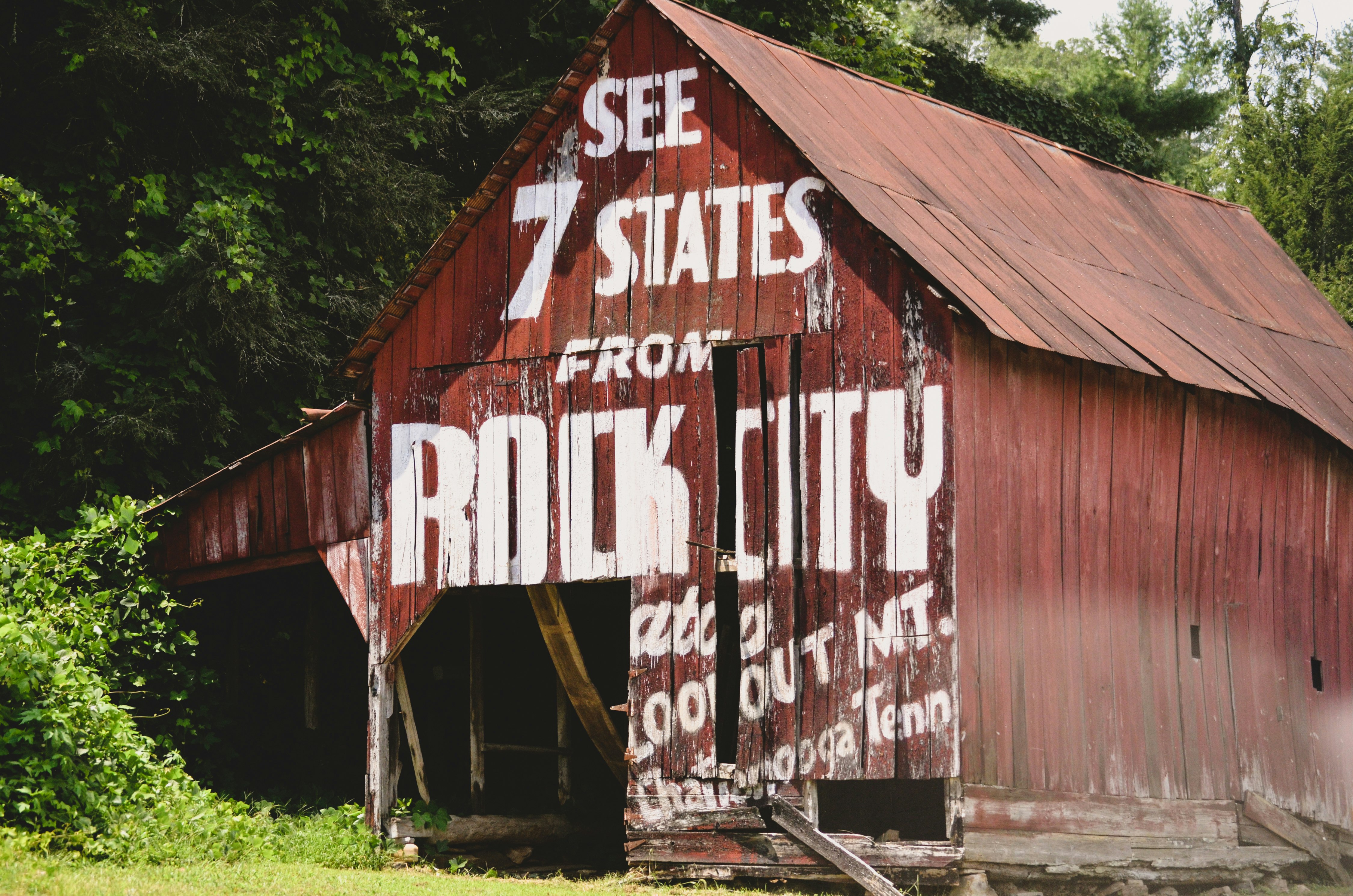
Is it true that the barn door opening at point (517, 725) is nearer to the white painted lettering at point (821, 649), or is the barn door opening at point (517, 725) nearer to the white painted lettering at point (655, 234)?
the white painted lettering at point (821, 649)

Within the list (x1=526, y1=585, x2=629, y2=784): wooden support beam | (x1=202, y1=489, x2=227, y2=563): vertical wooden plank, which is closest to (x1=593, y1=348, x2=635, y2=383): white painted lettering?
(x1=526, y1=585, x2=629, y2=784): wooden support beam

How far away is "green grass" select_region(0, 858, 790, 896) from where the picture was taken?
9805mm

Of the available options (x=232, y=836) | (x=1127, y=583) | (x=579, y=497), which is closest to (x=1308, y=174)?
(x=1127, y=583)

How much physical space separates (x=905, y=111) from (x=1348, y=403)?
5.59 metres

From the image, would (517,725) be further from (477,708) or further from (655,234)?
(655,234)

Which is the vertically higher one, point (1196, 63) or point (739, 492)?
point (1196, 63)

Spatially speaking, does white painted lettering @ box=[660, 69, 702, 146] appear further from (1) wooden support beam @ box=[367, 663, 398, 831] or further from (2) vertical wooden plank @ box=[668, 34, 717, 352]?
(1) wooden support beam @ box=[367, 663, 398, 831]

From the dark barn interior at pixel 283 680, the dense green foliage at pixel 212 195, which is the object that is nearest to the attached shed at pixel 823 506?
the dark barn interior at pixel 283 680

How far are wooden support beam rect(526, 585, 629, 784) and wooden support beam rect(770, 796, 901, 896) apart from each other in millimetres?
2263

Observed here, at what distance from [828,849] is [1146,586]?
381 centimetres

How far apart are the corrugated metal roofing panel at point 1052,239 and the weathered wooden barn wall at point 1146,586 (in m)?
0.44

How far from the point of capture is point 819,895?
39.1ft

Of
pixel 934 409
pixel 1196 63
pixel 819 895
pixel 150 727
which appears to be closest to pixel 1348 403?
pixel 934 409

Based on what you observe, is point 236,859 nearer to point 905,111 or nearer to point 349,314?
point 349,314
